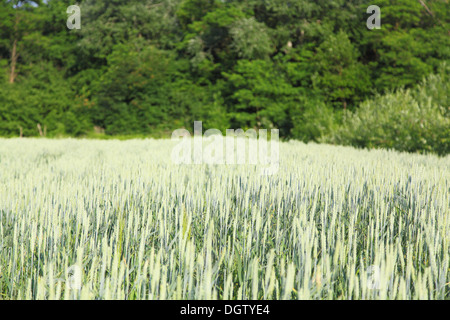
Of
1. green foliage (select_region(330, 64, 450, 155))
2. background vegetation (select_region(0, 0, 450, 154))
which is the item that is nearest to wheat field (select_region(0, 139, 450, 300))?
green foliage (select_region(330, 64, 450, 155))

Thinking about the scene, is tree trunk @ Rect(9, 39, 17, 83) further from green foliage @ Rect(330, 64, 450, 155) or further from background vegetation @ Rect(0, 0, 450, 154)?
green foliage @ Rect(330, 64, 450, 155)

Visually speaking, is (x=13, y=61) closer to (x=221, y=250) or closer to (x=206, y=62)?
(x=206, y=62)

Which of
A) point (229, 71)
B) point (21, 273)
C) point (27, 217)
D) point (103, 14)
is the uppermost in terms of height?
point (103, 14)

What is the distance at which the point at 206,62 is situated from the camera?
85.0 feet

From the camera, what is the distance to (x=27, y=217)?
7.25 feet

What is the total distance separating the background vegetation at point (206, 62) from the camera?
2206cm

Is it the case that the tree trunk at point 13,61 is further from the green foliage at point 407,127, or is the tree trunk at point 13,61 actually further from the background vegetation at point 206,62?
the green foliage at point 407,127

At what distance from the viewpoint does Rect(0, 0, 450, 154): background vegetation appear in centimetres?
2206

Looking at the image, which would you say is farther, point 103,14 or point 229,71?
point 103,14

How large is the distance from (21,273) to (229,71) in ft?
82.0

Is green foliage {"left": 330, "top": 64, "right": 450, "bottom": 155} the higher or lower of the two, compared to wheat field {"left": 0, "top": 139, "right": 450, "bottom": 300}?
higher
